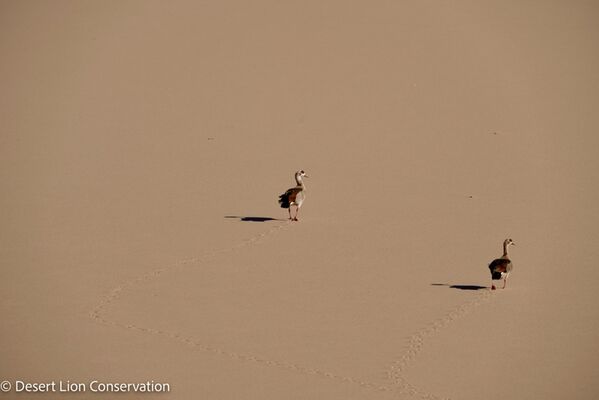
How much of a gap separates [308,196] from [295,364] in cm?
1188

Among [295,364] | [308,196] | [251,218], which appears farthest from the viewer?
[308,196]

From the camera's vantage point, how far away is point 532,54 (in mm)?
47594

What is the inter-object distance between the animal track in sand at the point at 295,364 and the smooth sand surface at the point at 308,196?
65 millimetres

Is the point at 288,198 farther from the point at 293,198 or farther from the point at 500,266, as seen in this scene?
the point at 500,266

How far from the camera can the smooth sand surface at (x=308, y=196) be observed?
17.7 m

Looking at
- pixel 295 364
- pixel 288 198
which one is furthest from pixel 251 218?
pixel 295 364

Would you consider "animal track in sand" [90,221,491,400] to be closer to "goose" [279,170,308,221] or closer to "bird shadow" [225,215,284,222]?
"goose" [279,170,308,221]

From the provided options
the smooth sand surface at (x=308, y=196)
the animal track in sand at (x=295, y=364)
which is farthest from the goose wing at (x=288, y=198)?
the animal track in sand at (x=295, y=364)

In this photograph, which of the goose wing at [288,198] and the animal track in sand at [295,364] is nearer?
the animal track in sand at [295,364]

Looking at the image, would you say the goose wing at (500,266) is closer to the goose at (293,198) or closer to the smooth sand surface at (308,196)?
the smooth sand surface at (308,196)

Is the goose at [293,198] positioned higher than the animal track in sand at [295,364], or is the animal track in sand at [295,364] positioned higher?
the goose at [293,198]

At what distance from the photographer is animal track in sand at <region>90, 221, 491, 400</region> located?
16.6 m

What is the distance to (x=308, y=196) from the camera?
94.4 ft

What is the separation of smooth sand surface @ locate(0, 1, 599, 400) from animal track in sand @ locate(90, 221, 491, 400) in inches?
2.6
